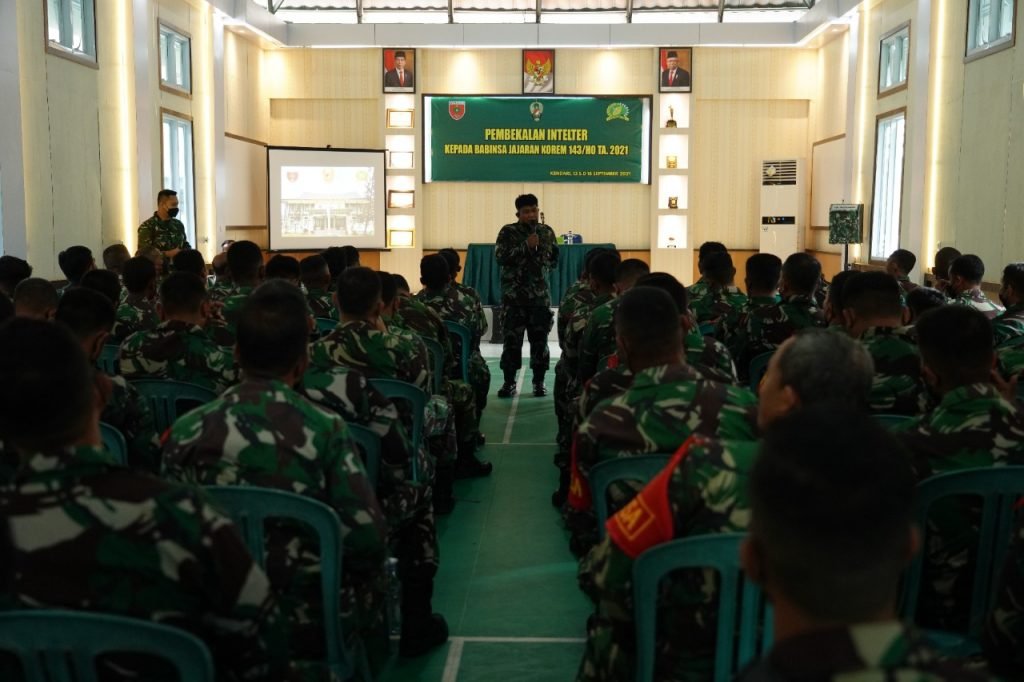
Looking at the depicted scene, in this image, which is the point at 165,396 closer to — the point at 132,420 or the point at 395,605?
the point at 132,420

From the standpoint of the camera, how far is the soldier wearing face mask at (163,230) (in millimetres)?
8859

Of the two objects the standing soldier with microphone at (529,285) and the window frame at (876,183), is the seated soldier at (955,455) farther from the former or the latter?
the window frame at (876,183)

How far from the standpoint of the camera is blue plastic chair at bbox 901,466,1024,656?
6.72 feet

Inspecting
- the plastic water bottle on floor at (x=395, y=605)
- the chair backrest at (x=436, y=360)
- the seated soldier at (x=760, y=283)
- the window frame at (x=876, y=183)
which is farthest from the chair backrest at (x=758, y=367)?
the window frame at (x=876, y=183)

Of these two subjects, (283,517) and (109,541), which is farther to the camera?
(283,517)

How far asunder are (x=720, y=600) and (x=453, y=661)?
5.23 ft

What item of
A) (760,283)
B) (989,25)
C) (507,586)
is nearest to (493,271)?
(989,25)

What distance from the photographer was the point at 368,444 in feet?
8.80

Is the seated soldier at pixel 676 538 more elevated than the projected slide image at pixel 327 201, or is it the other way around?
the projected slide image at pixel 327 201

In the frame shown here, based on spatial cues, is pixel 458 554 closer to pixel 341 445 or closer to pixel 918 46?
pixel 341 445

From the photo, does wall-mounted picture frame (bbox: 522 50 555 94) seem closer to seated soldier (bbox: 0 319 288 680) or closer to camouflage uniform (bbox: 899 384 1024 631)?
camouflage uniform (bbox: 899 384 1024 631)

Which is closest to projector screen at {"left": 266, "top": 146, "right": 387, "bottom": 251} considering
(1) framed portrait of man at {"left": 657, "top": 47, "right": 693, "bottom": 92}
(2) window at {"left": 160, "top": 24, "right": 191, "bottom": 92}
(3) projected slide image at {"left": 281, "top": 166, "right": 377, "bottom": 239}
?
(3) projected slide image at {"left": 281, "top": 166, "right": 377, "bottom": 239}

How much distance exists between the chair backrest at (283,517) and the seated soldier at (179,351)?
65.9 inches

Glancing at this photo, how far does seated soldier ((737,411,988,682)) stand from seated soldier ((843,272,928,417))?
2.46 m
